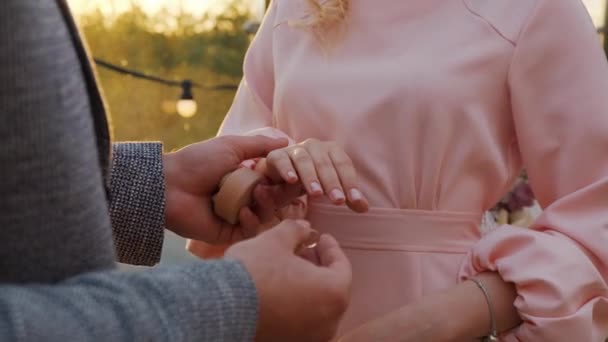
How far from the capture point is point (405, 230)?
4.17 feet

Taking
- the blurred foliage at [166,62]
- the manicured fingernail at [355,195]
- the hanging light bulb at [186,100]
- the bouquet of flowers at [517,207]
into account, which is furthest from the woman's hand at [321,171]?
the blurred foliage at [166,62]

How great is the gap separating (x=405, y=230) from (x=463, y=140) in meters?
0.17

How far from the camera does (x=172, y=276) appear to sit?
0.74m

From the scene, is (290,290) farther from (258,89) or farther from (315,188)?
(258,89)

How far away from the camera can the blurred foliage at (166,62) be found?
6.12 m

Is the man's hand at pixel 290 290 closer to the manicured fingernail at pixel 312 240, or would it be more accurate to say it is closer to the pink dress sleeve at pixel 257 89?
the manicured fingernail at pixel 312 240

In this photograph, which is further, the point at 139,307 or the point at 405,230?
the point at 405,230

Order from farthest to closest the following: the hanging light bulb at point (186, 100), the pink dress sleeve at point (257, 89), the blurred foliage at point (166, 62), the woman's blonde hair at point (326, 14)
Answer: the blurred foliage at point (166, 62) → the hanging light bulb at point (186, 100) → the pink dress sleeve at point (257, 89) → the woman's blonde hair at point (326, 14)

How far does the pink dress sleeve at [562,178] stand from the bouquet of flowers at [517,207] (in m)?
1.47

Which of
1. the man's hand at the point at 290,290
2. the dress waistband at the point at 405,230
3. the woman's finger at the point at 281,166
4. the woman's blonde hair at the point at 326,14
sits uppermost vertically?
the woman's blonde hair at the point at 326,14

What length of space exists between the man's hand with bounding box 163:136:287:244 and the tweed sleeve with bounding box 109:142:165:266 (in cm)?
7

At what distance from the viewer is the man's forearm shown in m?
0.65

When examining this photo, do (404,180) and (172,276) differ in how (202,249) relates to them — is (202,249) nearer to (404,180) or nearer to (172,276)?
(404,180)

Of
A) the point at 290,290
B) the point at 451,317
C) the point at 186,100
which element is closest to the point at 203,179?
the point at 451,317
